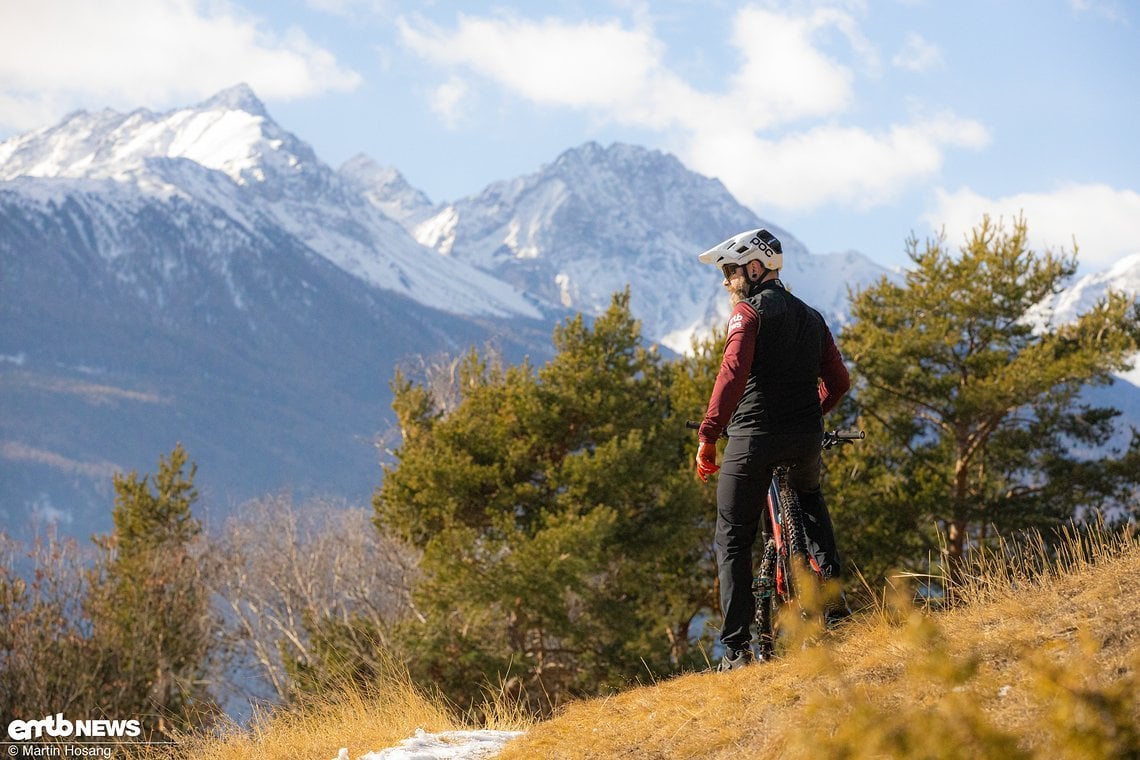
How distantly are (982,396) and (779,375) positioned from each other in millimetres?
18038

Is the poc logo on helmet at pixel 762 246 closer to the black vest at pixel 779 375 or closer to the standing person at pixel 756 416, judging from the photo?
the standing person at pixel 756 416

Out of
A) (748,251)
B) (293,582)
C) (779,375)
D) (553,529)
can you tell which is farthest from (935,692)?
(293,582)

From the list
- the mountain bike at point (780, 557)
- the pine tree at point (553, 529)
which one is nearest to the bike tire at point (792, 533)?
the mountain bike at point (780, 557)

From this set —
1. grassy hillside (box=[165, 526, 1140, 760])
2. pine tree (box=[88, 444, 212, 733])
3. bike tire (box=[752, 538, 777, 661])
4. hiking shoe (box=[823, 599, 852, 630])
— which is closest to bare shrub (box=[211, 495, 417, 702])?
pine tree (box=[88, 444, 212, 733])

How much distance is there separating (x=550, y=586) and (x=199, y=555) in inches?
818

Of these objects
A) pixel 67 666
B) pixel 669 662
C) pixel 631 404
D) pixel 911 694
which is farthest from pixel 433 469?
pixel 911 694

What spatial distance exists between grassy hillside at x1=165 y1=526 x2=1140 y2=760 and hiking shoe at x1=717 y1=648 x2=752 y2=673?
0.21m

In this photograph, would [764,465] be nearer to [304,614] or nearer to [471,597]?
[471,597]

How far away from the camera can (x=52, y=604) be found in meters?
25.4

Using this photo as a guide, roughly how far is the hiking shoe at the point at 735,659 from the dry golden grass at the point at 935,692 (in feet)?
0.41

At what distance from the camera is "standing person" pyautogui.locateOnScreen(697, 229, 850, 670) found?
5.16 m

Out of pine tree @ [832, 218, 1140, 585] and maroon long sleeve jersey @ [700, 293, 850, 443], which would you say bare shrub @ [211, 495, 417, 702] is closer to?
pine tree @ [832, 218, 1140, 585]

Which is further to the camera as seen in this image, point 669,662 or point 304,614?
point 304,614

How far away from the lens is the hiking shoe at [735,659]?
5.29 metres
